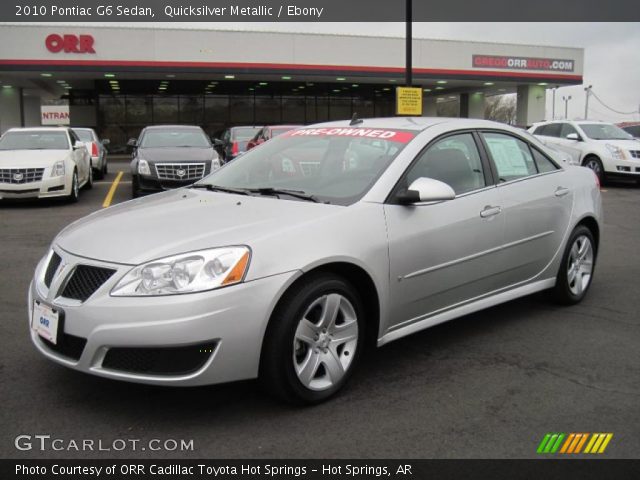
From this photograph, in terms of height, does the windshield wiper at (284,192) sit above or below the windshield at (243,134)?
below

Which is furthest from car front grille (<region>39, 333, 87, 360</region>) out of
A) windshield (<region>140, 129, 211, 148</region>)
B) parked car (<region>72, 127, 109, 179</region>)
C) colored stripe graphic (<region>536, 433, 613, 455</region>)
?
parked car (<region>72, 127, 109, 179</region>)

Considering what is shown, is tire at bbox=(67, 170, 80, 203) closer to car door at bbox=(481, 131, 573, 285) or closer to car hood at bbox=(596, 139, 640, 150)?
car door at bbox=(481, 131, 573, 285)

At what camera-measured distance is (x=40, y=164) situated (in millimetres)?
11500

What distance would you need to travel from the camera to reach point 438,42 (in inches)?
1283

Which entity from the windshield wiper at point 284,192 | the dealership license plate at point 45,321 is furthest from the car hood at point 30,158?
the dealership license plate at point 45,321

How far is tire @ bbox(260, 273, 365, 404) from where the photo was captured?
322 cm

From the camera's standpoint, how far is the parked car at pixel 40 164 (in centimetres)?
1130

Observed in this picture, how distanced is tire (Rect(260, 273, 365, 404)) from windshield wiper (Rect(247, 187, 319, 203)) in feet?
2.08

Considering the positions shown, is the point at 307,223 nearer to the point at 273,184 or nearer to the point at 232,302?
the point at 232,302

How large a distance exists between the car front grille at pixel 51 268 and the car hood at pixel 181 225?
0.26ft

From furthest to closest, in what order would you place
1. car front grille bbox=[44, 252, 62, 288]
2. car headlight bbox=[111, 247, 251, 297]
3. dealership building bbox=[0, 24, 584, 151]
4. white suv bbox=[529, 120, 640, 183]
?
dealership building bbox=[0, 24, 584, 151]
white suv bbox=[529, 120, 640, 183]
car front grille bbox=[44, 252, 62, 288]
car headlight bbox=[111, 247, 251, 297]

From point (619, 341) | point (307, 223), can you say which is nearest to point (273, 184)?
point (307, 223)

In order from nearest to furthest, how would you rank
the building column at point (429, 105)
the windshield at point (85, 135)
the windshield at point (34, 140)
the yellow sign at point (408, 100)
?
the windshield at point (34, 140) < the yellow sign at point (408, 100) < the windshield at point (85, 135) < the building column at point (429, 105)

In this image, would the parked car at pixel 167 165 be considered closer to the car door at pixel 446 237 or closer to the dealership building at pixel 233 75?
the car door at pixel 446 237
